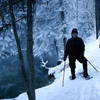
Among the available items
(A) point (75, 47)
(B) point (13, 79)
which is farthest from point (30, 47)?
(B) point (13, 79)

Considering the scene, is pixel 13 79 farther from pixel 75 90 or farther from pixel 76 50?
pixel 75 90

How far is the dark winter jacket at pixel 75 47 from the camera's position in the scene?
37.7 ft

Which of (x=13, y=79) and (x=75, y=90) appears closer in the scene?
(x=75, y=90)

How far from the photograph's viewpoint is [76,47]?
11578 millimetres

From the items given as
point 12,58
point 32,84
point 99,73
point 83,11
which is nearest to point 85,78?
point 99,73

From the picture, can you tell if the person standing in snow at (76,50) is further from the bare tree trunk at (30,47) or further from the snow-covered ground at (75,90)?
the bare tree trunk at (30,47)

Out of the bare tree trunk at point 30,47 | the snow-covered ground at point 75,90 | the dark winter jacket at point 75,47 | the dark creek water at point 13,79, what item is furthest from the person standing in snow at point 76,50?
the dark creek water at point 13,79

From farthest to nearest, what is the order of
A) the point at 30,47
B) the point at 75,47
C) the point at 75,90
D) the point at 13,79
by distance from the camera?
1. the point at 13,79
2. the point at 75,47
3. the point at 75,90
4. the point at 30,47

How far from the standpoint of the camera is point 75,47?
11.6m

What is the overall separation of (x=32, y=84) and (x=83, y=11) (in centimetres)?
2559

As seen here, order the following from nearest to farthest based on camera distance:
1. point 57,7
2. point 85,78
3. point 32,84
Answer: point 32,84 < point 85,78 < point 57,7

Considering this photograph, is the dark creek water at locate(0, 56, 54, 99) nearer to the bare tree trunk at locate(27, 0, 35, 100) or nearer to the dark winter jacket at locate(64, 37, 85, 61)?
the dark winter jacket at locate(64, 37, 85, 61)

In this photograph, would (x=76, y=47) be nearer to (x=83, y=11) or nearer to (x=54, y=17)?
(x=54, y=17)

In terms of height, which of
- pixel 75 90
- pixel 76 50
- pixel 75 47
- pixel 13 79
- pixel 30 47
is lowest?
pixel 13 79
